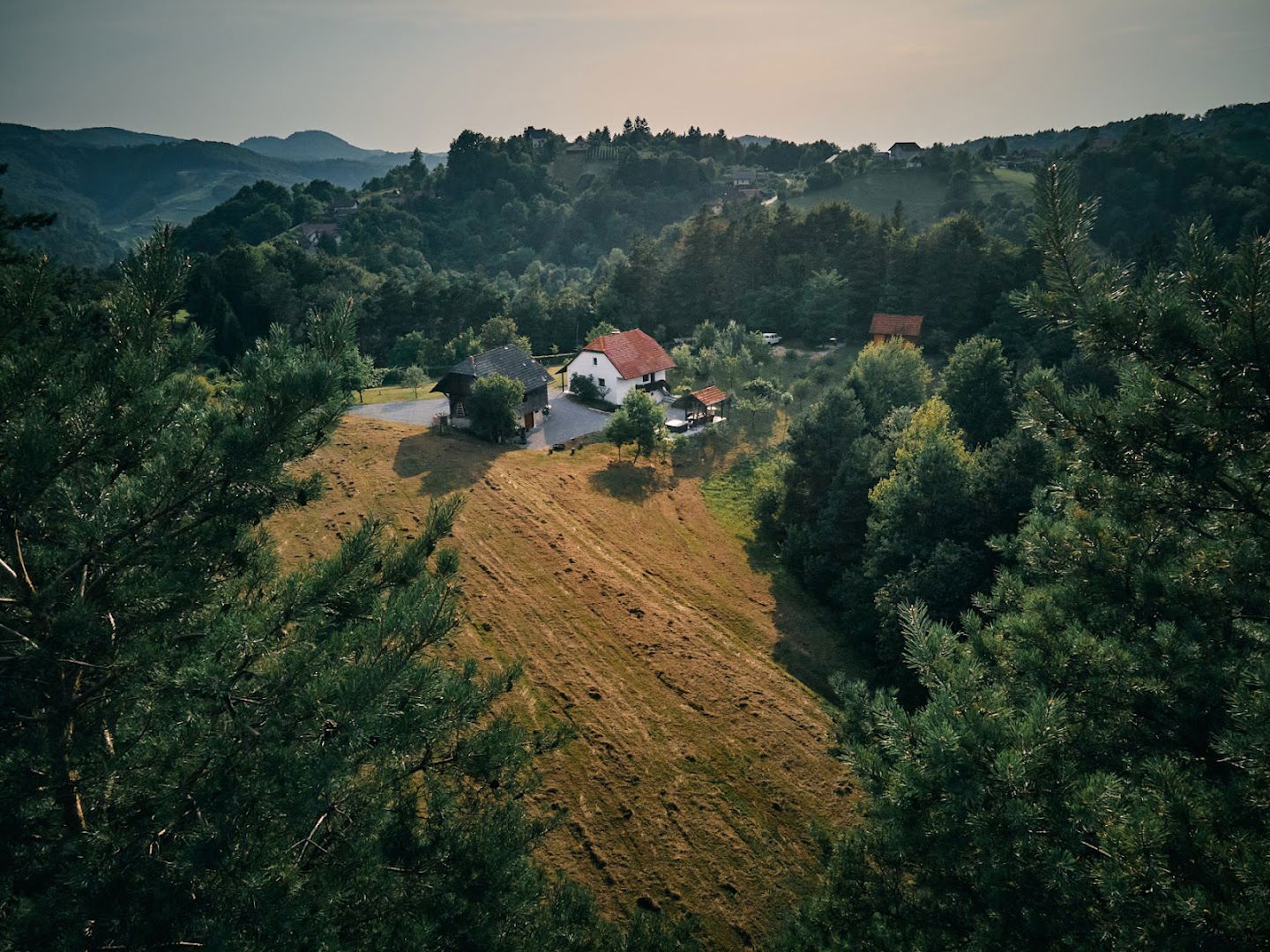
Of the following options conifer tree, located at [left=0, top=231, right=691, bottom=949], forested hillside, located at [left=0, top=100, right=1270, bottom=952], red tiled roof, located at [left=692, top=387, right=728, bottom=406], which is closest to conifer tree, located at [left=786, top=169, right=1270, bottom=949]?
forested hillside, located at [left=0, top=100, right=1270, bottom=952]

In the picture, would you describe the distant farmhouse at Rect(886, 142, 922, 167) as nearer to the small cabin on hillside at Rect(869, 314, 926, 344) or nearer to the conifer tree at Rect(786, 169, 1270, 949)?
the small cabin on hillside at Rect(869, 314, 926, 344)

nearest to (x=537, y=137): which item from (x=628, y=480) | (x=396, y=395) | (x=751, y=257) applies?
(x=751, y=257)

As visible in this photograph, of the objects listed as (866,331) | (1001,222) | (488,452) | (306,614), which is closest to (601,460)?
(488,452)

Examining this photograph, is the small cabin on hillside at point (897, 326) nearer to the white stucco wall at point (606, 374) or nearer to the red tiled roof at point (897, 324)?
the red tiled roof at point (897, 324)

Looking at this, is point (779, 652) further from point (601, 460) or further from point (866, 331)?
point (866, 331)

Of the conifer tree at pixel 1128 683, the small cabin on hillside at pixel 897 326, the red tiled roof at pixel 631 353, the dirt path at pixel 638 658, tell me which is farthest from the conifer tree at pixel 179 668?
the small cabin on hillside at pixel 897 326
